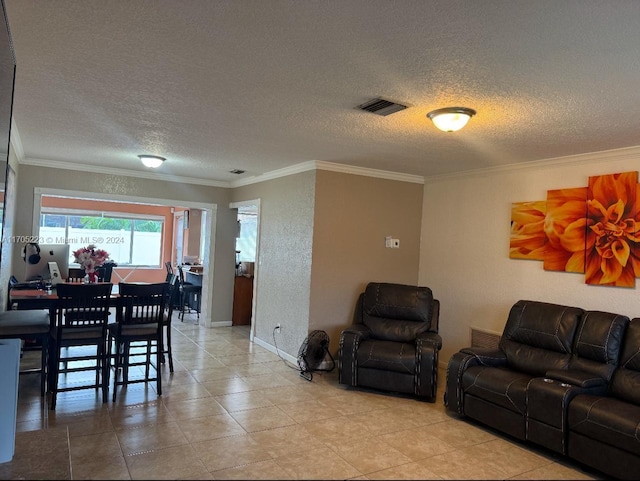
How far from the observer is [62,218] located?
984 cm

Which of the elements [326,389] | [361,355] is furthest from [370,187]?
[326,389]

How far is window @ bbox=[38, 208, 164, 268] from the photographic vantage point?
9.76m

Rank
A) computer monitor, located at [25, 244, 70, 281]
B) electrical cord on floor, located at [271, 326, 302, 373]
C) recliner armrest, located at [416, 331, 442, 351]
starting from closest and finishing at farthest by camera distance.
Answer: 1. recliner armrest, located at [416, 331, 442, 351]
2. computer monitor, located at [25, 244, 70, 281]
3. electrical cord on floor, located at [271, 326, 302, 373]

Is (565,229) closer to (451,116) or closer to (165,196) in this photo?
(451,116)

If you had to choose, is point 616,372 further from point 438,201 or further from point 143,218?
point 143,218

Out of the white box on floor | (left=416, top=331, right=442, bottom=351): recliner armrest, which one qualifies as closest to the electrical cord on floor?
(left=416, top=331, right=442, bottom=351): recliner armrest

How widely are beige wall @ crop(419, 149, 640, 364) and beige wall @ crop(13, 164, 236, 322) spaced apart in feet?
10.5

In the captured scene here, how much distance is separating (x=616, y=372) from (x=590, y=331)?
1.11ft

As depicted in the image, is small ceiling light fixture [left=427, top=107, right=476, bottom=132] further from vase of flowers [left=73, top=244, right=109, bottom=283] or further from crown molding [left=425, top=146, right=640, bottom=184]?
vase of flowers [left=73, top=244, right=109, bottom=283]

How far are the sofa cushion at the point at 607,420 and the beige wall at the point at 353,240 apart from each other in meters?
2.65

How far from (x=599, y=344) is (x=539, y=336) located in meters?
0.47

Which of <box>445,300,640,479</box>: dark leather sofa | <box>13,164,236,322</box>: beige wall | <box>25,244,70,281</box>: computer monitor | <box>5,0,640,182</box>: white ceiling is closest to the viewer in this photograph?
<box>5,0,640,182</box>: white ceiling

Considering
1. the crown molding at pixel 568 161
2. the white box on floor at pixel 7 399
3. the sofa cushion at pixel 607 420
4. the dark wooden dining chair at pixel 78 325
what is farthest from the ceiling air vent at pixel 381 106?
the white box on floor at pixel 7 399

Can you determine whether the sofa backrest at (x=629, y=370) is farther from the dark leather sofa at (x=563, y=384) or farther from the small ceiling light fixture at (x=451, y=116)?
the small ceiling light fixture at (x=451, y=116)
